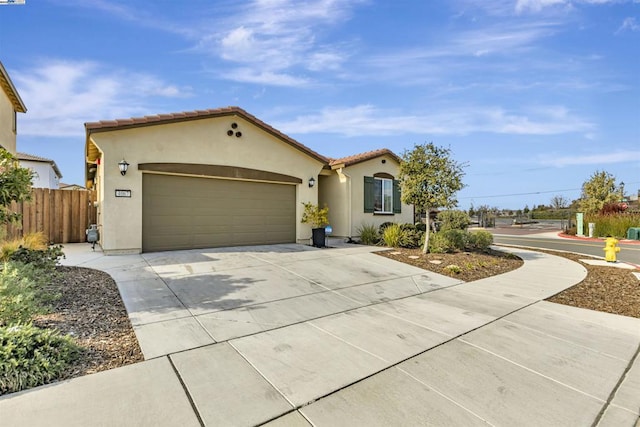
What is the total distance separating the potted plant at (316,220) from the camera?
11.0 meters

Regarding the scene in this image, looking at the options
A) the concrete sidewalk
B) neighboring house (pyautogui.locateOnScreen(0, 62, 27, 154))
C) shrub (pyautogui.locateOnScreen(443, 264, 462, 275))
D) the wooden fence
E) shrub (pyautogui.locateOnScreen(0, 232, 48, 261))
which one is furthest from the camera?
neighboring house (pyautogui.locateOnScreen(0, 62, 27, 154))

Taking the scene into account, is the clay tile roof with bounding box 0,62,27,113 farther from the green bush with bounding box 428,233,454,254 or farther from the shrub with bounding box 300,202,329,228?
the green bush with bounding box 428,233,454,254

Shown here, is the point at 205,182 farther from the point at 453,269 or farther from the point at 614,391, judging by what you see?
the point at 614,391

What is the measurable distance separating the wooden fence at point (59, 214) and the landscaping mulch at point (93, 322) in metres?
6.95

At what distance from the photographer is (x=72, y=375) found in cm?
275

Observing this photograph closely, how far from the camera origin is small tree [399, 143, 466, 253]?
980 centimetres

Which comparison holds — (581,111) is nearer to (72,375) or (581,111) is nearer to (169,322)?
(169,322)

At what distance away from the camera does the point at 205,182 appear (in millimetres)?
9836

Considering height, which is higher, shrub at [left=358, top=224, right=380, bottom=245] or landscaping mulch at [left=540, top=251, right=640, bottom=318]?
shrub at [left=358, top=224, right=380, bottom=245]

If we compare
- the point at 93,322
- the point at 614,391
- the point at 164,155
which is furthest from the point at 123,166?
the point at 614,391

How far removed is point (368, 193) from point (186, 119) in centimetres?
776

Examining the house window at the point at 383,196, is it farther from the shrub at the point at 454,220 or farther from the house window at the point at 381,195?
the shrub at the point at 454,220

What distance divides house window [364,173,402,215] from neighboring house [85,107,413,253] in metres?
0.61

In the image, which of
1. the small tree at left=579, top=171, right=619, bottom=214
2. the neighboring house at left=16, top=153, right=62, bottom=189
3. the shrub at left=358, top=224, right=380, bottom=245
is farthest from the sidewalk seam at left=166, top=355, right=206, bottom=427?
the small tree at left=579, top=171, right=619, bottom=214
